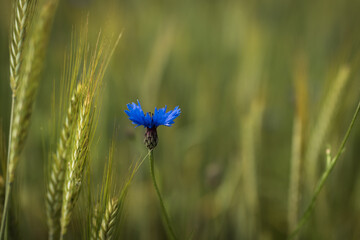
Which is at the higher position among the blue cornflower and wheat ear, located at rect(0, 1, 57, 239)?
wheat ear, located at rect(0, 1, 57, 239)

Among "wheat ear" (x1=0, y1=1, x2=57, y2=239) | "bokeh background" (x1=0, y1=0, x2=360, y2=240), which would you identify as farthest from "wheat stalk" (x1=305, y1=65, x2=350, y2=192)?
"wheat ear" (x1=0, y1=1, x2=57, y2=239)

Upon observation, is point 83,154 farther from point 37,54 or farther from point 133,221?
point 133,221

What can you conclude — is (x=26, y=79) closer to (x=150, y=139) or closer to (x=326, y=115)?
(x=150, y=139)

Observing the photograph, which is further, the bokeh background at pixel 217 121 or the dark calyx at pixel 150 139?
the bokeh background at pixel 217 121

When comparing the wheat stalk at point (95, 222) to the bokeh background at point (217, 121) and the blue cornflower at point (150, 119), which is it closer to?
the bokeh background at point (217, 121)

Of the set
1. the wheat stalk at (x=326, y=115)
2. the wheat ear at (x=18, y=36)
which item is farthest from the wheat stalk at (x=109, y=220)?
the wheat stalk at (x=326, y=115)

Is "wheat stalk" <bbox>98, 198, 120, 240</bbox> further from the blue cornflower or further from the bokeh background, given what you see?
the blue cornflower
